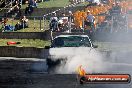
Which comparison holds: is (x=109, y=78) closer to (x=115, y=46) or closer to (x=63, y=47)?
(x=63, y=47)

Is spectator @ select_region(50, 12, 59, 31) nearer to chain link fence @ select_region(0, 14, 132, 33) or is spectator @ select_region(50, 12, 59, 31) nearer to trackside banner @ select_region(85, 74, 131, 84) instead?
chain link fence @ select_region(0, 14, 132, 33)

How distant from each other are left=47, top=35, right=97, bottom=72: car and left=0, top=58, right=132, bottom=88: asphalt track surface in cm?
62

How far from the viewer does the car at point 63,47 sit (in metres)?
18.4

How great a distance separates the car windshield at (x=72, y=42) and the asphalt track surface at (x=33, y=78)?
1416 millimetres

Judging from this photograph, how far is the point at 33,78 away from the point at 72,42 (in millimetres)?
3451

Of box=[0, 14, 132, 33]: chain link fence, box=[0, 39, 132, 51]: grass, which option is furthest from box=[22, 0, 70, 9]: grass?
box=[0, 39, 132, 51]: grass

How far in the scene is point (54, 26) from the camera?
98.6 feet

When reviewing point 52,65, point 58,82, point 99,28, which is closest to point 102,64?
point 52,65

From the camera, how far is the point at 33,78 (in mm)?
17000

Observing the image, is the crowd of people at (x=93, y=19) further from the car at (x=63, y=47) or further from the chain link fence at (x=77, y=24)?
the car at (x=63, y=47)

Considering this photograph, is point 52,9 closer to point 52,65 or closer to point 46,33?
point 46,33

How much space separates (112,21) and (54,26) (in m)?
4.28

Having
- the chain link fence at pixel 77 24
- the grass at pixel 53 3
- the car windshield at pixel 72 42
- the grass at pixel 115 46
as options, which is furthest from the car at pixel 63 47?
the grass at pixel 53 3

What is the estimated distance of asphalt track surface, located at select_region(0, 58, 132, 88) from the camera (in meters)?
14.6
